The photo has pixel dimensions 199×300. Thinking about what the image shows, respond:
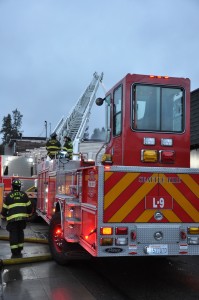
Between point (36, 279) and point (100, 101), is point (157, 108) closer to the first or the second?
point (100, 101)

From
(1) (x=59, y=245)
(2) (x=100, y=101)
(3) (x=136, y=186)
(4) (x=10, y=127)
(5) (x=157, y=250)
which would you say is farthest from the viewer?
(4) (x=10, y=127)

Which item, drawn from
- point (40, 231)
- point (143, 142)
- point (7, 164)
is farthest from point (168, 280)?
point (7, 164)

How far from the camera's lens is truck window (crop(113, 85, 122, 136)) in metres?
6.98

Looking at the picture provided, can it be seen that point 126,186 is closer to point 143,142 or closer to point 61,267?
point 143,142

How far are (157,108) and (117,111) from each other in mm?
678

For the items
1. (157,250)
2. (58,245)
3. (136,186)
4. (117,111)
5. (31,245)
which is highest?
(117,111)

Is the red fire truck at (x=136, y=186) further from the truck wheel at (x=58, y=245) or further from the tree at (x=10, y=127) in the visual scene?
the tree at (x=10, y=127)

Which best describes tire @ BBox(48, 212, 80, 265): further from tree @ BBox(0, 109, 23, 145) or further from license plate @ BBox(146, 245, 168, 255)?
tree @ BBox(0, 109, 23, 145)

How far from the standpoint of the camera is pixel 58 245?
7105 mm

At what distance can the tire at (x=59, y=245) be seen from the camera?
270 inches

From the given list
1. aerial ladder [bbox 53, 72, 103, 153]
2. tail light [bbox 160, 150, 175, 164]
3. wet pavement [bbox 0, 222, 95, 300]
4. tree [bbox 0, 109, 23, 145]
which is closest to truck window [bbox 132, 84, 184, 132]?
tail light [bbox 160, 150, 175, 164]

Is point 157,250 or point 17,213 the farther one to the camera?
point 17,213

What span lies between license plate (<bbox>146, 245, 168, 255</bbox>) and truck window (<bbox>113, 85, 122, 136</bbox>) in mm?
2237

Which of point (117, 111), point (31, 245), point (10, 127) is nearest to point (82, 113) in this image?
point (31, 245)
